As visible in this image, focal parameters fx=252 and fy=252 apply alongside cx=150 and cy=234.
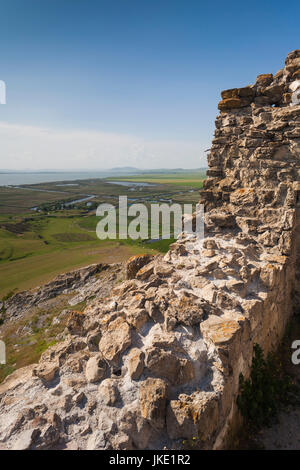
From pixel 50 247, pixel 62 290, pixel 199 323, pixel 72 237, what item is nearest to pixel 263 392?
pixel 199 323

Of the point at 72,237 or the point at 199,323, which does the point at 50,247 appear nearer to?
the point at 72,237

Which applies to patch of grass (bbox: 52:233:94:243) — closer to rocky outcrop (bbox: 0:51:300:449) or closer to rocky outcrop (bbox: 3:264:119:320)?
rocky outcrop (bbox: 3:264:119:320)

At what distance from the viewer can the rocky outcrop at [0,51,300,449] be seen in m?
4.90

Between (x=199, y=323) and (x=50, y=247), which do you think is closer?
(x=199, y=323)

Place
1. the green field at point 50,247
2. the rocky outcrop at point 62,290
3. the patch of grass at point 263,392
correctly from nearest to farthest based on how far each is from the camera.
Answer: the patch of grass at point 263,392
the rocky outcrop at point 62,290
the green field at point 50,247

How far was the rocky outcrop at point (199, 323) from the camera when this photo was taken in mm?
4898

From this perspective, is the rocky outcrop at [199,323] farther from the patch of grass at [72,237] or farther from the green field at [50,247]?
the patch of grass at [72,237]

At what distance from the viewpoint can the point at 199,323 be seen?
6.41 metres

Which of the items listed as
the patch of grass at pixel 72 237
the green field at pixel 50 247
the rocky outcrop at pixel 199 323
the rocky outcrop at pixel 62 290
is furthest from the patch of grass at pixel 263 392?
the patch of grass at pixel 72 237

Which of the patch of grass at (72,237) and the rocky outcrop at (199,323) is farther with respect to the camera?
the patch of grass at (72,237)

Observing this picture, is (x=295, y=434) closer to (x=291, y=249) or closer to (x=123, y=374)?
(x=123, y=374)
